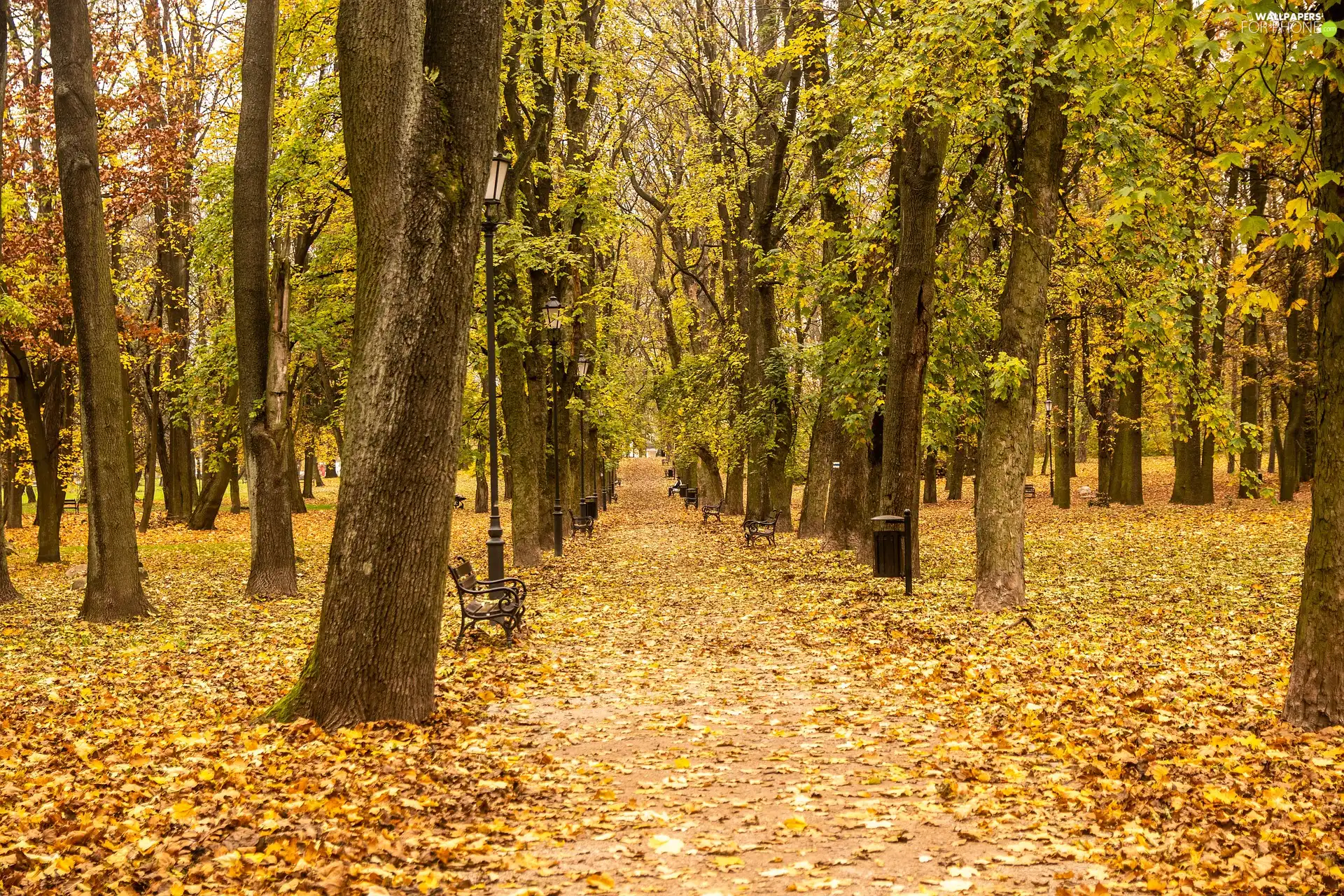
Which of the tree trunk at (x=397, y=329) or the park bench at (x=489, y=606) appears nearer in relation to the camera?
the tree trunk at (x=397, y=329)

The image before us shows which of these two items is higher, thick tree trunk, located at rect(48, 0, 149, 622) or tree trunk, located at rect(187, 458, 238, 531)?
thick tree trunk, located at rect(48, 0, 149, 622)

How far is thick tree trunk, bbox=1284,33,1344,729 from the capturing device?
19.3 ft

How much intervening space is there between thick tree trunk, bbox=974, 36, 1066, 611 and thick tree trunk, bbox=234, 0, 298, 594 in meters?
9.46

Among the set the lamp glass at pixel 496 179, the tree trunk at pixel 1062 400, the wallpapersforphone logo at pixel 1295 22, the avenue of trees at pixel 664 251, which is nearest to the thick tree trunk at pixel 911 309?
the avenue of trees at pixel 664 251

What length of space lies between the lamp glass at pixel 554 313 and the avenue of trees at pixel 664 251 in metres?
0.22

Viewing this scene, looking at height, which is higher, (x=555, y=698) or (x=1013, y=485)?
(x=1013, y=485)

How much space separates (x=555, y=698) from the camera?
8516 mm

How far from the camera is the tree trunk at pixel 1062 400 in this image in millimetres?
27969

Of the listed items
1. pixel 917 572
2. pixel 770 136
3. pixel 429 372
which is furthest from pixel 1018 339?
pixel 770 136

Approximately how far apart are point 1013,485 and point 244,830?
9.31 metres

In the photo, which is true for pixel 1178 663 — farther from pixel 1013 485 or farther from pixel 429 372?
pixel 429 372

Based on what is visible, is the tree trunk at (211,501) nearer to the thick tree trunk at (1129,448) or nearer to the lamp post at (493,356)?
the lamp post at (493,356)

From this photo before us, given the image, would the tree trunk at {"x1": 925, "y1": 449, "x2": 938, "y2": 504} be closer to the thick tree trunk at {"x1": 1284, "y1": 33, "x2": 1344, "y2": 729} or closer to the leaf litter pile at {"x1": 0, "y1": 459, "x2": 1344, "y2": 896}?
the leaf litter pile at {"x1": 0, "y1": 459, "x2": 1344, "y2": 896}

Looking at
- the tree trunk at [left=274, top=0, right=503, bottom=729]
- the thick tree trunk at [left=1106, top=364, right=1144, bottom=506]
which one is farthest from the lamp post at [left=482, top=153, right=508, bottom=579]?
the thick tree trunk at [left=1106, top=364, right=1144, bottom=506]
